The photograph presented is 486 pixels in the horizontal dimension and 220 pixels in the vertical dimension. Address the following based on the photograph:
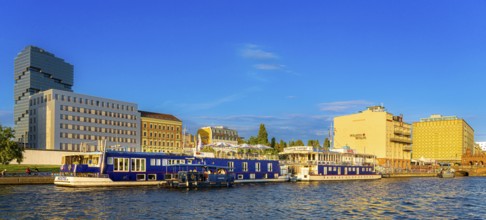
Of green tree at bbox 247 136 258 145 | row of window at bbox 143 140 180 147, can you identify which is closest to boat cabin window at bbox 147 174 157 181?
green tree at bbox 247 136 258 145

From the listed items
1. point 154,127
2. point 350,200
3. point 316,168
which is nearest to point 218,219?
point 350,200

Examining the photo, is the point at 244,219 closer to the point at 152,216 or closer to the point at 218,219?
the point at 218,219

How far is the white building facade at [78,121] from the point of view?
164 meters

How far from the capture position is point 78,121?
170000mm

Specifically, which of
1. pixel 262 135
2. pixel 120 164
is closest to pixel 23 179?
pixel 120 164

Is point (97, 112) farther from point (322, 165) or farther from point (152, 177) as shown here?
point (152, 177)

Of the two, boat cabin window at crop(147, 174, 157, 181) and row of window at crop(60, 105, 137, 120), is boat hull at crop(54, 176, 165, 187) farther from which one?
row of window at crop(60, 105, 137, 120)

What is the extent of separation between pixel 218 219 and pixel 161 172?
43.6 meters

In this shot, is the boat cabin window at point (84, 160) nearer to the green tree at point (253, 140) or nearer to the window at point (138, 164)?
the window at point (138, 164)

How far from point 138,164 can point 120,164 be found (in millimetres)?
3678

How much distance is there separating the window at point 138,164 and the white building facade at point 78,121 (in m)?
71.9

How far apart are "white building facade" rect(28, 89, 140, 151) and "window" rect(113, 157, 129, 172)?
242 feet

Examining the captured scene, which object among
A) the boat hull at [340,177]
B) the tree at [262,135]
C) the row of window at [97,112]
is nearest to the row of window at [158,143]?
the row of window at [97,112]

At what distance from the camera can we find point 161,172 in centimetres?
8838
